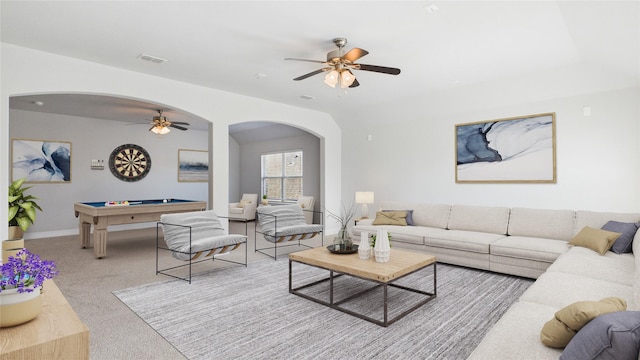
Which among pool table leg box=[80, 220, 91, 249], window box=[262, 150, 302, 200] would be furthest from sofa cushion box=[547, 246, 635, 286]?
window box=[262, 150, 302, 200]

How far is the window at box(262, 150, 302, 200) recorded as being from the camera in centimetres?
948

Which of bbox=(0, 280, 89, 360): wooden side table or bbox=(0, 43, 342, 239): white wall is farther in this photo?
bbox=(0, 43, 342, 239): white wall

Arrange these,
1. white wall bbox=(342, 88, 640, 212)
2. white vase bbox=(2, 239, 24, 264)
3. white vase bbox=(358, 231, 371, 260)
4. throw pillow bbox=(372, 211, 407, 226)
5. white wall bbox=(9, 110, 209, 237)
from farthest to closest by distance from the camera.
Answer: white wall bbox=(9, 110, 209, 237) < throw pillow bbox=(372, 211, 407, 226) < white wall bbox=(342, 88, 640, 212) < white vase bbox=(358, 231, 371, 260) < white vase bbox=(2, 239, 24, 264)

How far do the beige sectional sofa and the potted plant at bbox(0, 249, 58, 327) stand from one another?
1.97 meters

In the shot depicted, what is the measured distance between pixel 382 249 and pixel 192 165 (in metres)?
7.70

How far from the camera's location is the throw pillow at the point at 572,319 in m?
1.42

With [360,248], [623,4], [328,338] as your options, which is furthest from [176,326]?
[623,4]

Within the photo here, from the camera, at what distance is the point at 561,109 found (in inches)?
189

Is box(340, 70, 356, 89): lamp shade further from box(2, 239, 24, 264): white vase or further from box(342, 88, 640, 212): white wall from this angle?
box(2, 239, 24, 264): white vase

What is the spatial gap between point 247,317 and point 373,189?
4.67 m

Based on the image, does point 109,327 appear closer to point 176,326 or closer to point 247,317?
point 176,326

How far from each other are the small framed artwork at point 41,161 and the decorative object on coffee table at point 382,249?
744cm

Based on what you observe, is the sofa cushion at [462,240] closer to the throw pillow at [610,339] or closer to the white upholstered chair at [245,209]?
the throw pillow at [610,339]

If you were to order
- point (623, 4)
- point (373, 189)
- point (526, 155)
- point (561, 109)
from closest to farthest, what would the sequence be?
point (623, 4) < point (561, 109) < point (526, 155) < point (373, 189)
